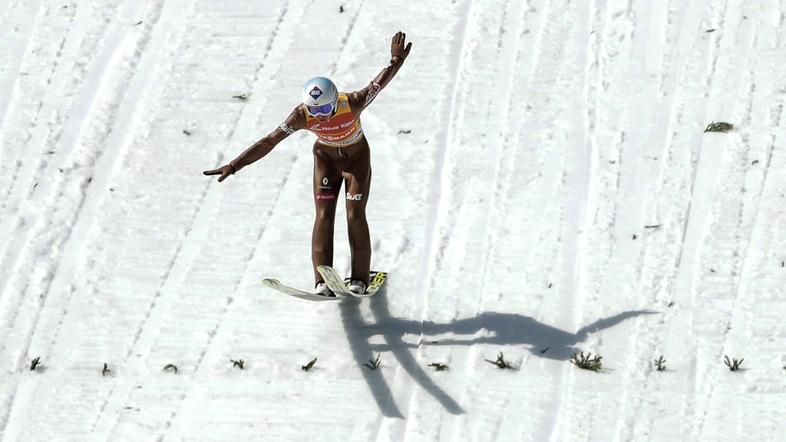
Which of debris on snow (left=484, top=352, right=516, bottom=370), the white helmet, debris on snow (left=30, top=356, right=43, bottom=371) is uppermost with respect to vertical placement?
the white helmet

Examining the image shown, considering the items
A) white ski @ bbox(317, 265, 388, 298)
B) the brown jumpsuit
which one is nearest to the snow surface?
white ski @ bbox(317, 265, 388, 298)

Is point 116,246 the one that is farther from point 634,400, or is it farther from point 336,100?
point 634,400

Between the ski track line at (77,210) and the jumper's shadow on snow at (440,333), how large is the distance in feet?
6.99

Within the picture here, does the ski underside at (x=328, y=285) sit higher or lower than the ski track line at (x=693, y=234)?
lower

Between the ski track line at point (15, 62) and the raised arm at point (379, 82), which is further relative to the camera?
the ski track line at point (15, 62)

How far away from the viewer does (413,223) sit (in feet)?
29.3

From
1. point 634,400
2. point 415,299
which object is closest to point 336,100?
point 415,299

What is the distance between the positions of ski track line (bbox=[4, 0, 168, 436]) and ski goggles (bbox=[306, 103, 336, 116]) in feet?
7.85

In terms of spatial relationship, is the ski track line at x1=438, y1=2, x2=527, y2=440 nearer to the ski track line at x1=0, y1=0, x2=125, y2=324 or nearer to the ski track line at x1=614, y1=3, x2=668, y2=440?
the ski track line at x1=614, y1=3, x2=668, y2=440

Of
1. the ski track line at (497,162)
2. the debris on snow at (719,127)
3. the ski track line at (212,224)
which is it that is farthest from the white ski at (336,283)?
the debris on snow at (719,127)

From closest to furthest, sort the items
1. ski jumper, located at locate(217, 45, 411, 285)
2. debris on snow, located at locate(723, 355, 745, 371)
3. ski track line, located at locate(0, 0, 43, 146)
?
debris on snow, located at locate(723, 355, 745, 371) < ski jumper, located at locate(217, 45, 411, 285) < ski track line, located at locate(0, 0, 43, 146)

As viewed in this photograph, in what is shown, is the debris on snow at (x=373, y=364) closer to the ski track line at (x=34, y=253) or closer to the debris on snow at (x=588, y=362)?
the debris on snow at (x=588, y=362)

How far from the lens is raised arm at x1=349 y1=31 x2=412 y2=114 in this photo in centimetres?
785

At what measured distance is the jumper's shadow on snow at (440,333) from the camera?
7637mm
